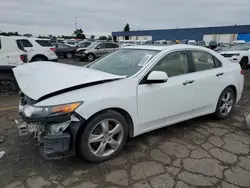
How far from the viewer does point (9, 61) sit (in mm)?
6672

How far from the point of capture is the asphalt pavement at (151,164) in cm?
260

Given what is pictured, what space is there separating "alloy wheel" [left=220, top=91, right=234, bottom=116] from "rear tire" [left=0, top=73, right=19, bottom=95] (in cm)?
527

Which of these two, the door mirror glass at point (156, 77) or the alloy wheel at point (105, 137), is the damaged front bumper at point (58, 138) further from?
the door mirror glass at point (156, 77)

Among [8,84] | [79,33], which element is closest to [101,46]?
[8,84]

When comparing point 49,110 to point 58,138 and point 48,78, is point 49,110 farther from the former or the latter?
point 48,78

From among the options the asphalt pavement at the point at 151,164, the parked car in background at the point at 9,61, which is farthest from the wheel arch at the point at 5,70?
the asphalt pavement at the point at 151,164

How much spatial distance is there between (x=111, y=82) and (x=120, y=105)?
1.05ft

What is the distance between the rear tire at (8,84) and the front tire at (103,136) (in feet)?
14.3

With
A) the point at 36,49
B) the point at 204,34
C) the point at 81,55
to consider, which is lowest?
the point at 81,55

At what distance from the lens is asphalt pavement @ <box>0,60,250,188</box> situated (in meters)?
2.60

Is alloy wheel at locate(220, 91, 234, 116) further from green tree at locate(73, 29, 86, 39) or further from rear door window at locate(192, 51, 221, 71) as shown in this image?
green tree at locate(73, 29, 86, 39)

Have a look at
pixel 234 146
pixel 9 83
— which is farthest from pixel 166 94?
pixel 9 83

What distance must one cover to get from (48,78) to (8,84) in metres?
4.21

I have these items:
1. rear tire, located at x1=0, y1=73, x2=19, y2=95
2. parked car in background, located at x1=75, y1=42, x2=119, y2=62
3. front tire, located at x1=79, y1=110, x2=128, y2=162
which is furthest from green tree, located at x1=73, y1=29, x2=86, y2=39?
front tire, located at x1=79, y1=110, x2=128, y2=162
